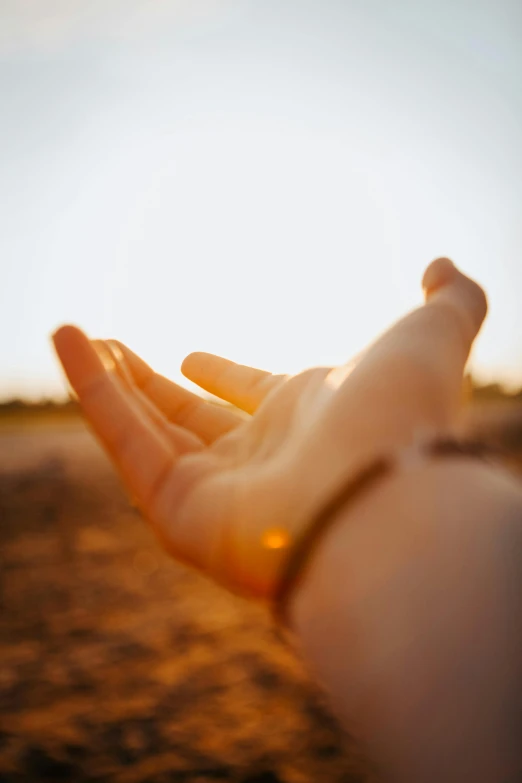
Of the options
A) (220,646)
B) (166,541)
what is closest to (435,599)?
(166,541)

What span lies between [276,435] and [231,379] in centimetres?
68

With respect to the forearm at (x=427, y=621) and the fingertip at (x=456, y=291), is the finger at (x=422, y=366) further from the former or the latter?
the forearm at (x=427, y=621)

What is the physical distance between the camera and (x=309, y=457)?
1.41 meters

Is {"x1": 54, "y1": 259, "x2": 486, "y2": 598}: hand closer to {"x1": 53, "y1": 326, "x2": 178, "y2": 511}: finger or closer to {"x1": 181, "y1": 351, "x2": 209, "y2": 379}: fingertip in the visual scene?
{"x1": 53, "y1": 326, "x2": 178, "y2": 511}: finger

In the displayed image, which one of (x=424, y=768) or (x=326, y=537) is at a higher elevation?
→ (x=326, y=537)

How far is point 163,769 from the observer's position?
2713 mm

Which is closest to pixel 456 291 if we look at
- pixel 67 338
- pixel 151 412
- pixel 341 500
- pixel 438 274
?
pixel 438 274

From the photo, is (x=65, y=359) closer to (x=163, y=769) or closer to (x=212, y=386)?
(x=212, y=386)

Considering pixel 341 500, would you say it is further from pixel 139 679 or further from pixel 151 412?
pixel 139 679

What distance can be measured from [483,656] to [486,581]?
130mm

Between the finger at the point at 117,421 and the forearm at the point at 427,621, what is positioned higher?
the finger at the point at 117,421

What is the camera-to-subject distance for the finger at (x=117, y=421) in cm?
156

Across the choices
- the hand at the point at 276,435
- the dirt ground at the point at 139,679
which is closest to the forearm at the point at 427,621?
the hand at the point at 276,435

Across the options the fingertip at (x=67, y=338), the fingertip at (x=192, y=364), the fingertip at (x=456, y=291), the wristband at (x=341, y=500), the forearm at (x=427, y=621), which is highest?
the fingertip at (x=192, y=364)
